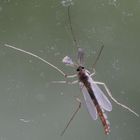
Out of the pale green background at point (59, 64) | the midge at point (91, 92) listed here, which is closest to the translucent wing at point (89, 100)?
the midge at point (91, 92)

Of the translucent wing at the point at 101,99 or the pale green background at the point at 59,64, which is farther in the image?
the pale green background at the point at 59,64

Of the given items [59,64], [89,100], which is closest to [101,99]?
[89,100]

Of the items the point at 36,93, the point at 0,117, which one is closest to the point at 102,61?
the point at 36,93

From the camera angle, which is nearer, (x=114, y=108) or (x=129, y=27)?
(x=114, y=108)

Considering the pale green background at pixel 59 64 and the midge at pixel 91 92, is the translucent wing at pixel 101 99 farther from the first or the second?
the pale green background at pixel 59 64

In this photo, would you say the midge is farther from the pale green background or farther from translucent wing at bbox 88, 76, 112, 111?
the pale green background

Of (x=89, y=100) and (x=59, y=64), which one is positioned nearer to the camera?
(x=89, y=100)

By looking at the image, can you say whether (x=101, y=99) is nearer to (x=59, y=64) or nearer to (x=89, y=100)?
(x=89, y=100)

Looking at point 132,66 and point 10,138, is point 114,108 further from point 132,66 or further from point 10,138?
point 10,138
